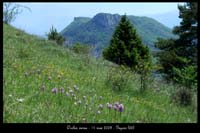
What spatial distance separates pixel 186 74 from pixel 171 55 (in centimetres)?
2141

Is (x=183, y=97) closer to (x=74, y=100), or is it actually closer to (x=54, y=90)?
(x=74, y=100)

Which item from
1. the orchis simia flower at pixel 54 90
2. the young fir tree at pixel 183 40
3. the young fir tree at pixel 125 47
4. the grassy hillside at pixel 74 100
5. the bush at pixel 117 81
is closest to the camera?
the grassy hillside at pixel 74 100

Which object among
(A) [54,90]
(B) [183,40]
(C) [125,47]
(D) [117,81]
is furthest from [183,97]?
(B) [183,40]

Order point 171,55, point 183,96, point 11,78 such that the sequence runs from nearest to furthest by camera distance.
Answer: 1. point 11,78
2. point 183,96
3. point 171,55

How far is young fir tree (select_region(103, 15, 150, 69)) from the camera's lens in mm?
31141

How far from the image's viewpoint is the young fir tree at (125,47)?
3114 centimetres

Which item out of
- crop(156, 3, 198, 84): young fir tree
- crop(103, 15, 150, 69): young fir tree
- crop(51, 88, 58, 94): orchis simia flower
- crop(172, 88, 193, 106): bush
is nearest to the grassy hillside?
crop(51, 88, 58, 94): orchis simia flower

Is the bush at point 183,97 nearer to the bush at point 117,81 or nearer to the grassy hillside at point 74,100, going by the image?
the grassy hillside at point 74,100

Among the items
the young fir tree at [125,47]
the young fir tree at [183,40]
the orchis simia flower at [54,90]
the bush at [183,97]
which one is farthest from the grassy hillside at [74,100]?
the young fir tree at [183,40]

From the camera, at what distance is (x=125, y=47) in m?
32.1

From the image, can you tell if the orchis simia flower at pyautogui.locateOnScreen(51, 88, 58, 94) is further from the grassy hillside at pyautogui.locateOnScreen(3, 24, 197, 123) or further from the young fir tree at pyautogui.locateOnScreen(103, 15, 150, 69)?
the young fir tree at pyautogui.locateOnScreen(103, 15, 150, 69)

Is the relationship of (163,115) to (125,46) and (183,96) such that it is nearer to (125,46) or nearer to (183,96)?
(183,96)

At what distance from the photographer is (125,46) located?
32281 mm
